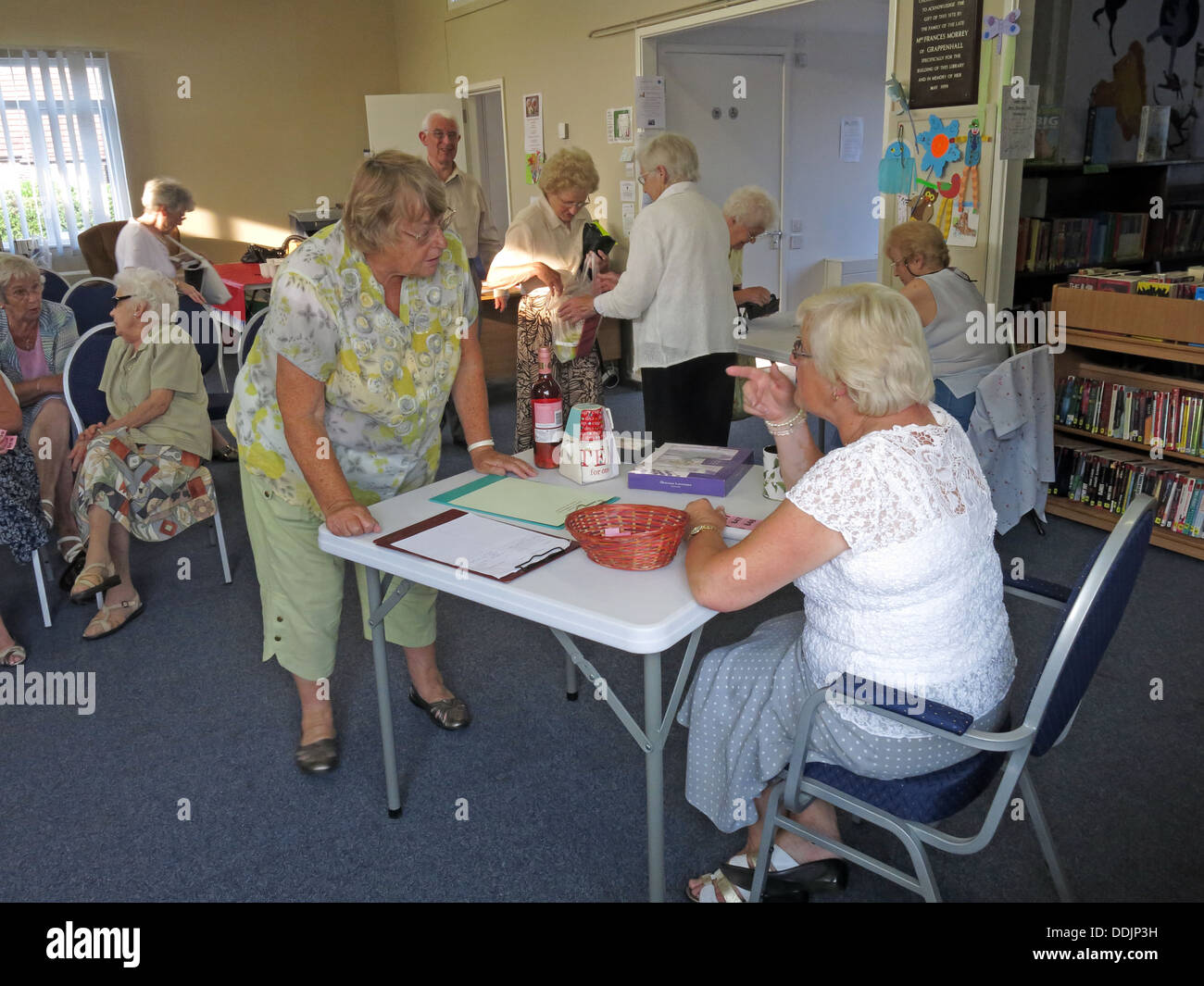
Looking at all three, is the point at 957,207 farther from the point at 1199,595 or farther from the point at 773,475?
the point at 773,475

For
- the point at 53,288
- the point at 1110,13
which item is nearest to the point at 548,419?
the point at 53,288

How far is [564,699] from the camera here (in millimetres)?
2643

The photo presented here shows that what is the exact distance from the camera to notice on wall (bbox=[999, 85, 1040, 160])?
367 cm

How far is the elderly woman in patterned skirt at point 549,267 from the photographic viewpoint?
3.96m

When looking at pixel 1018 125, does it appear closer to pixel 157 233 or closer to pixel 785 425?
pixel 785 425

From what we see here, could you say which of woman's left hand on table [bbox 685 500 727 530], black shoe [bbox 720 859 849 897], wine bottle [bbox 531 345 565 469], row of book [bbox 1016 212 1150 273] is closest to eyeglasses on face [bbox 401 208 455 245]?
wine bottle [bbox 531 345 565 469]

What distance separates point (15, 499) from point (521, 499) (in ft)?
6.39

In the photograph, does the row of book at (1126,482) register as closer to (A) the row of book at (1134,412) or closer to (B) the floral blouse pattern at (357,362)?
(A) the row of book at (1134,412)

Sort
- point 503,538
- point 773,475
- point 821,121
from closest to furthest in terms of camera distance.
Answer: point 503,538 → point 773,475 → point 821,121

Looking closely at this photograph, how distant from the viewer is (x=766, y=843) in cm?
165

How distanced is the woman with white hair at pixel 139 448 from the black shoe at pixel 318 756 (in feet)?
3.84

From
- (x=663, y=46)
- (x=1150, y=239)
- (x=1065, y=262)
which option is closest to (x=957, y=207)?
(x=1065, y=262)
